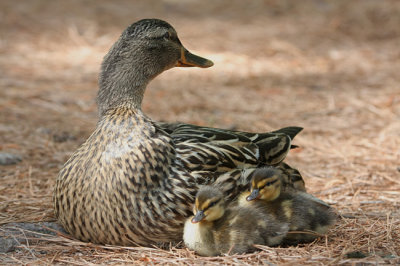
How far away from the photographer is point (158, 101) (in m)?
6.46

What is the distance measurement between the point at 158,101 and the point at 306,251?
371 cm

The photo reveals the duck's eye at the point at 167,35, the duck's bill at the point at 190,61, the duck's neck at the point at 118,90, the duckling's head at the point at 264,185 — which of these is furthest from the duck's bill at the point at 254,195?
the duck's eye at the point at 167,35

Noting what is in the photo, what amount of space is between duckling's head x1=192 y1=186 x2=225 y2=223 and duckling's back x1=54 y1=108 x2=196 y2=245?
15 centimetres

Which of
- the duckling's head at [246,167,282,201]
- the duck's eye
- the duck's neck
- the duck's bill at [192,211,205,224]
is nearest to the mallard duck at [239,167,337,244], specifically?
the duckling's head at [246,167,282,201]

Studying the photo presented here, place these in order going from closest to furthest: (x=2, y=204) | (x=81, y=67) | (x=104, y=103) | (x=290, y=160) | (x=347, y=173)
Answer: (x=104, y=103), (x=2, y=204), (x=347, y=173), (x=290, y=160), (x=81, y=67)

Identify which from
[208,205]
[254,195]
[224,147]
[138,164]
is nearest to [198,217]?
[208,205]

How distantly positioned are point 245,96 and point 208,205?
153 inches

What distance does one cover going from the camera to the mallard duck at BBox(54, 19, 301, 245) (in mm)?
3121

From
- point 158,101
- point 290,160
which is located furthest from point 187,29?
point 290,160

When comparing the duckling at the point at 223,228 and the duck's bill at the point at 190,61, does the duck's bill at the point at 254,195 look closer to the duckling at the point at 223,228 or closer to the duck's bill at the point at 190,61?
the duckling at the point at 223,228

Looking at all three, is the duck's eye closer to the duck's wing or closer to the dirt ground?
the duck's wing

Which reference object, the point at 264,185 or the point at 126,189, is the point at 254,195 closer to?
the point at 264,185

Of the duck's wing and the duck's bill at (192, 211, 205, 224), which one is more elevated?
the duck's wing

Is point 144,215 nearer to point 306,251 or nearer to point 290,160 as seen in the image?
point 306,251
